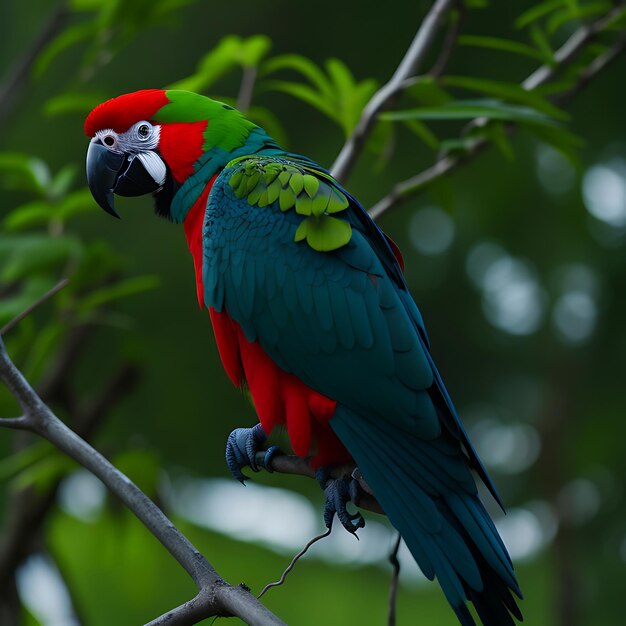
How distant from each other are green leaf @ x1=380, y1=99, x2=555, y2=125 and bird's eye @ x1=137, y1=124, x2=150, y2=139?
1.14 feet

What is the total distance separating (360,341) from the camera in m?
1.06

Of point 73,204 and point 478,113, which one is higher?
point 478,113

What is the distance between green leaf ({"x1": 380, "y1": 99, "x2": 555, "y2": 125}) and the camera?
4.03 ft

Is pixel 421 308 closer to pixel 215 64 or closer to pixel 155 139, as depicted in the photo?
pixel 215 64

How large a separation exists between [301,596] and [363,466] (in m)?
1.72

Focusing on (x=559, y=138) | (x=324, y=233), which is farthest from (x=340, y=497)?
(x=559, y=138)

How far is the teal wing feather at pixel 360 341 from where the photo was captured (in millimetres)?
941

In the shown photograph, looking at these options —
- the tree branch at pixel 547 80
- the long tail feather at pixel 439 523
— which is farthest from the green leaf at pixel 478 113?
the long tail feather at pixel 439 523

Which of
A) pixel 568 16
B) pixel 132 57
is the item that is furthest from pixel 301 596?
pixel 568 16

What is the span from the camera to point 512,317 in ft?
8.09

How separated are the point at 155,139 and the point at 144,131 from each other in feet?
0.08

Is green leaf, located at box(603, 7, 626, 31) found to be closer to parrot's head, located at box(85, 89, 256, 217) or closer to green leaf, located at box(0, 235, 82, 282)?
parrot's head, located at box(85, 89, 256, 217)

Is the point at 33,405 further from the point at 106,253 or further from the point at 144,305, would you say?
the point at 144,305

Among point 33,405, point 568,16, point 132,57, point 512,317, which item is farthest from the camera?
point 512,317
